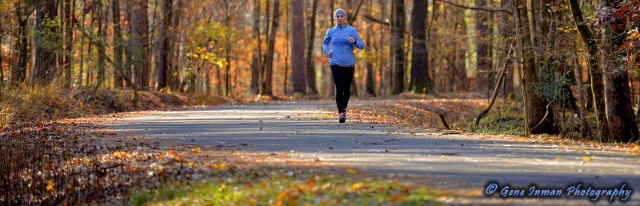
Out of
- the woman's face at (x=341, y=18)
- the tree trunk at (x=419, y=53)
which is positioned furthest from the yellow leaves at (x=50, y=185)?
the tree trunk at (x=419, y=53)

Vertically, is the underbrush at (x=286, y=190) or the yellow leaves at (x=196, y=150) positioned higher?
the yellow leaves at (x=196, y=150)

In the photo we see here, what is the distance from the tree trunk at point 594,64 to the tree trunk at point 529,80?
155 centimetres

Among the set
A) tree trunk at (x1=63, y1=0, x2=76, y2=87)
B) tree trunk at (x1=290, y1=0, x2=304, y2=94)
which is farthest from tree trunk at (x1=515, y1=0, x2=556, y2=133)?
tree trunk at (x1=290, y1=0, x2=304, y2=94)

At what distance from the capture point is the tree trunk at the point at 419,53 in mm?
39688

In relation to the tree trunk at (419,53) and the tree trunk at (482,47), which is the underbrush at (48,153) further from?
the tree trunk at (419,53)

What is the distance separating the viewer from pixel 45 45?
Result: 2444 cm

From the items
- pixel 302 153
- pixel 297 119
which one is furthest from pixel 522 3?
pixel 302 153

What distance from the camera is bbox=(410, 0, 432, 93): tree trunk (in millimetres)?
39688

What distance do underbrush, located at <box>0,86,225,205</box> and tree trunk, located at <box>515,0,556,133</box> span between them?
9072mm

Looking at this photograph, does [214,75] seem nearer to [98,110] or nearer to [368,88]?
[368,88]

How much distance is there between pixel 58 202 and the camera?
1123 cm

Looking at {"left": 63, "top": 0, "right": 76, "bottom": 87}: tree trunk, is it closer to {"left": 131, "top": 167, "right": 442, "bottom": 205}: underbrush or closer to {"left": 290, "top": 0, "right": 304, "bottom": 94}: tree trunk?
{"left": 290, "top": 0, "right": 304, "bottom": 94}: tree trunk

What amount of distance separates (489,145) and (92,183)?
513 centimetres

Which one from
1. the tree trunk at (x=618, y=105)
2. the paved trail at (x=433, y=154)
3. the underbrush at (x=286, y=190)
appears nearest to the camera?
the underbrush at (x=286, y=190)
